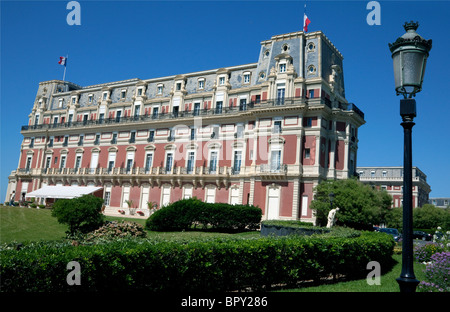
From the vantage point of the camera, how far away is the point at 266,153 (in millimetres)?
33281

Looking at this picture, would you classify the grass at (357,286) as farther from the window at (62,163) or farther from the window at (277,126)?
the window at (62,163)

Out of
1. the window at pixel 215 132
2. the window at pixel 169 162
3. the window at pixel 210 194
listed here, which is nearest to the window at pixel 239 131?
the window at pixel 215 132

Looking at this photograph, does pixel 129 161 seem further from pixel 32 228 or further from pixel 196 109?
pixel 32 228

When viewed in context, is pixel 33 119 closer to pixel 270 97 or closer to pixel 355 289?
pixel 270 97

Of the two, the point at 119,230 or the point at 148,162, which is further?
the point at 148,162

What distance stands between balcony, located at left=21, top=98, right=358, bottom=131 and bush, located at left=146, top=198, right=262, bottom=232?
443 inches

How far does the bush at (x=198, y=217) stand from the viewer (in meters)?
25.6

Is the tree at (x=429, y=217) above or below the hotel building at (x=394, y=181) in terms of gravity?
below

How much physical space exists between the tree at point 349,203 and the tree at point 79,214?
16599 mm

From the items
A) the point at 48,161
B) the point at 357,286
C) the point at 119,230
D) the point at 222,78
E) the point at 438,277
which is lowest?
the point at 357,286

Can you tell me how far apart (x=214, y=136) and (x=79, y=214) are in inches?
793

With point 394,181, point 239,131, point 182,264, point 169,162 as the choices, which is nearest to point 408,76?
point 182,264

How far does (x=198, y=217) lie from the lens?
1024 inches

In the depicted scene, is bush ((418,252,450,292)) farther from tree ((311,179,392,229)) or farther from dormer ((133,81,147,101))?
dormer ((133,81,147,101))
